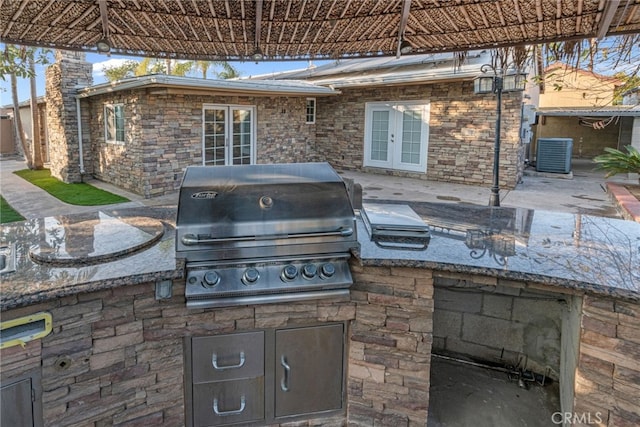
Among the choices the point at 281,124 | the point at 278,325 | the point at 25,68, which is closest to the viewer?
the point at 278,325

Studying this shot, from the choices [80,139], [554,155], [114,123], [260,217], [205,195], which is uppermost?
[114,123]

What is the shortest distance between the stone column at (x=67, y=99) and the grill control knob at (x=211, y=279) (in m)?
11.8

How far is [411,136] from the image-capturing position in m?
12.3

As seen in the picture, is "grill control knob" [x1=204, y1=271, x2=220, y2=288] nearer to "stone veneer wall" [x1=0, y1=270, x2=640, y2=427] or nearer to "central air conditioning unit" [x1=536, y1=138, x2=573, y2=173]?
"stone veneer wall" [x1=0, y1=270, x2=640, y2=427]

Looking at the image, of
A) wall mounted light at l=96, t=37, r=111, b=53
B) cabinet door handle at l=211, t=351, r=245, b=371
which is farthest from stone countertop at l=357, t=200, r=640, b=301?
wall mounted light at l=96, t=37, r=111, b=53

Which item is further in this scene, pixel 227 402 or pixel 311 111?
pixel 311 111

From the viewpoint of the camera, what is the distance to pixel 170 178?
10211 millimetres

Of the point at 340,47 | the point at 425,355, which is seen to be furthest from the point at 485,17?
the point at 425,355

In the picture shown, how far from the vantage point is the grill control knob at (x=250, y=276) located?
2.27 m

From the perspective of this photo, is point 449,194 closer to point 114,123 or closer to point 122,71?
point 114,123

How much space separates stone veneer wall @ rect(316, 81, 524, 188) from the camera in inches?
420

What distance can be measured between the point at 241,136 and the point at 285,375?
32.0 feet

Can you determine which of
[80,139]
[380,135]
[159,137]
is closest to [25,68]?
[80,139]

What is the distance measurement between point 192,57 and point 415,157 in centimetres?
990
